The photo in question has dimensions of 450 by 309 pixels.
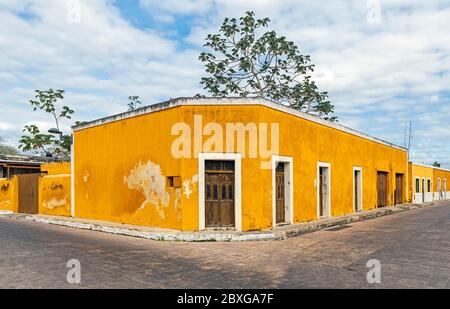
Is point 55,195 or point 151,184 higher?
point 151,184

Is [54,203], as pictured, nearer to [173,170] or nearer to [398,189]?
[173,170]

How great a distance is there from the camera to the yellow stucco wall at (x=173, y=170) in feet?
40.9

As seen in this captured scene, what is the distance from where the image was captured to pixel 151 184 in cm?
1348

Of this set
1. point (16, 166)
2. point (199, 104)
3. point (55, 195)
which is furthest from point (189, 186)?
point (16, 166)

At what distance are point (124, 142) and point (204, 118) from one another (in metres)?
3.88

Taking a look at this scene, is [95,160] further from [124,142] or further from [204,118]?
[204,118]

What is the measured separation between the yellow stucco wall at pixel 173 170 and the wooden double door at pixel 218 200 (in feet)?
1.28

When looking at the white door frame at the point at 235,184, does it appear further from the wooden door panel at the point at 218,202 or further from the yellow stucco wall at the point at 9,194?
the yellow stucco wall at the point at 9,194

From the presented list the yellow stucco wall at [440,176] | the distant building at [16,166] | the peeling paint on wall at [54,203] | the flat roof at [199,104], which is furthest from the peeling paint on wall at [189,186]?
the yellow stucco wall at [440,176]

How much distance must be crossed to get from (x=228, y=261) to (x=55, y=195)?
13.6 meters

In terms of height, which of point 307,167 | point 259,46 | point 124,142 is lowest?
point 307,167

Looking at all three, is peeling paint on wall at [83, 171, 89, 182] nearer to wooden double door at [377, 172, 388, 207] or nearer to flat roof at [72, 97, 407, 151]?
flat roof at [72, 97, 407, 151]

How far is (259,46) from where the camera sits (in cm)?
2847
